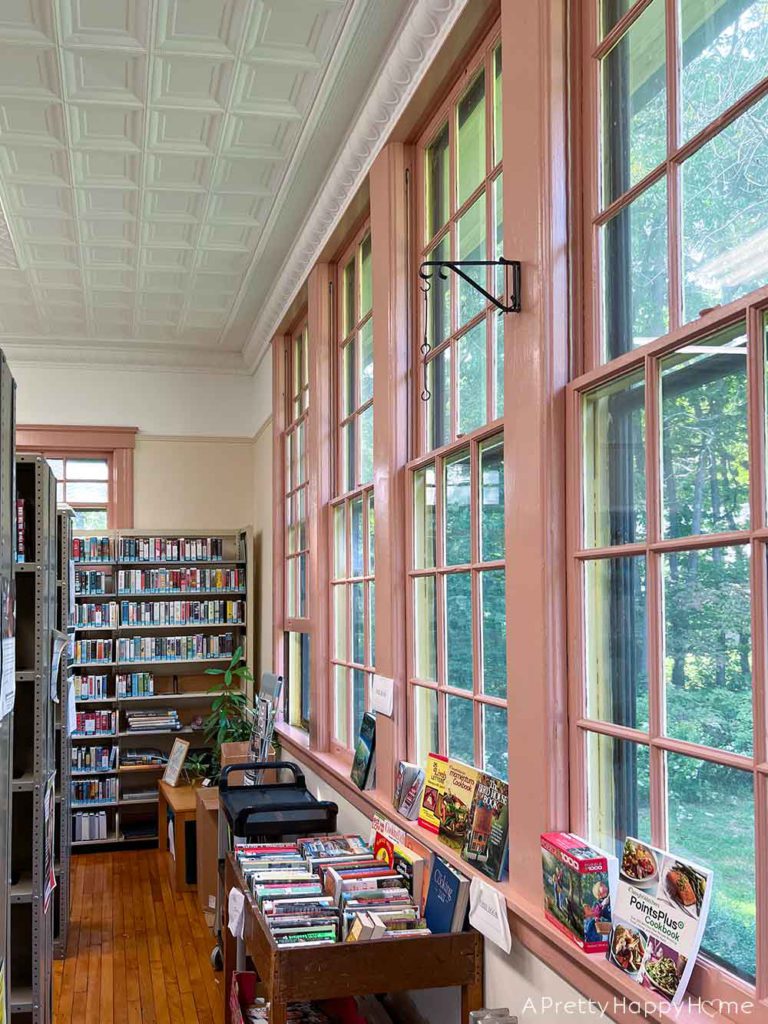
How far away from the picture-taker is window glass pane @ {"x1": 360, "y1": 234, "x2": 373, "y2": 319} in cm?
472

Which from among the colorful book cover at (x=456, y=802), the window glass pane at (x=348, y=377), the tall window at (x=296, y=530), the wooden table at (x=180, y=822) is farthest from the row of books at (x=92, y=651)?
the colorful book cover at (x=456, y=802)

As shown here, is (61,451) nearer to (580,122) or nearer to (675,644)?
(580,122)

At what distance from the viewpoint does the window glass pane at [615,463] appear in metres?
2.10

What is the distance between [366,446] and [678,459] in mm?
2740

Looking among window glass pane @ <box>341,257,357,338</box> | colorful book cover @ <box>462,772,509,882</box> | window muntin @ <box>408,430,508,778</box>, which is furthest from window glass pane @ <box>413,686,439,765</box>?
window glass pane @ <box>341,257,357,338</box>

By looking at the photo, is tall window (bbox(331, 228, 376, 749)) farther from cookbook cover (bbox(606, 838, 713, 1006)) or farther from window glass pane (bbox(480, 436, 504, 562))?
cookbook cover (bbox(606, 838, 713, 1006))

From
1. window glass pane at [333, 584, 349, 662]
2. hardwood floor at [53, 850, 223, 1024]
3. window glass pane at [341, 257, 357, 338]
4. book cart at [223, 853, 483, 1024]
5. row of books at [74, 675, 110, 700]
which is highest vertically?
window glass pane at [341, 257, 357, 338]

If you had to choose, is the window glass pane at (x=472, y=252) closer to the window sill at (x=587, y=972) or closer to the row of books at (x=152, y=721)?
the window sill at (x=587, y=972)

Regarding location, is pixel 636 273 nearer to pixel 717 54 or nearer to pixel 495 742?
pixel 717 54

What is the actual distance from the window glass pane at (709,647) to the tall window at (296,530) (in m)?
Answer: 4.00

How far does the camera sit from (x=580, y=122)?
95.1 inches

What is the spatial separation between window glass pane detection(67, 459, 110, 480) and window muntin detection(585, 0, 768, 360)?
637 centimetres

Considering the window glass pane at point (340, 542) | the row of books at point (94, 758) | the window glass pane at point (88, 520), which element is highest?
the window glass pane at point (88, 520)

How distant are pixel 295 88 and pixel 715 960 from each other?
3450 mm
